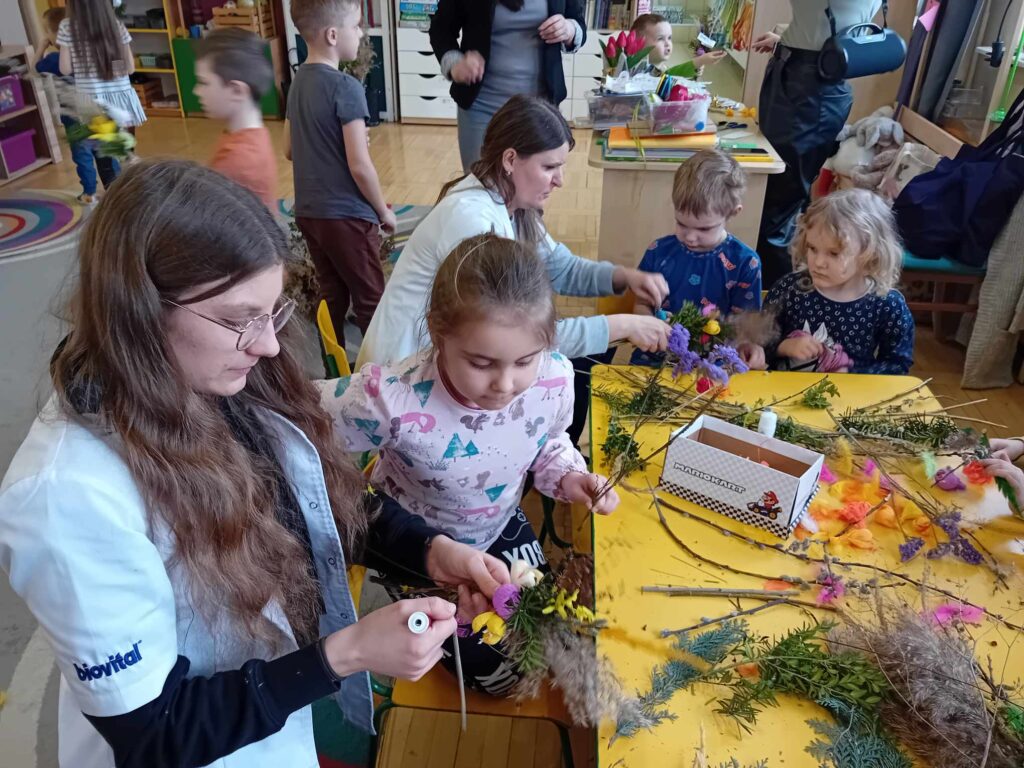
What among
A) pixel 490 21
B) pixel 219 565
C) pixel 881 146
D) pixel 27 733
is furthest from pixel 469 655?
pixel 881 146

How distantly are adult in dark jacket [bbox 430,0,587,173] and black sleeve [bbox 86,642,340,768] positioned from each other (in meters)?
2.46

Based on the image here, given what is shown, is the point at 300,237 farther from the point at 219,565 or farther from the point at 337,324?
the point at 219,565

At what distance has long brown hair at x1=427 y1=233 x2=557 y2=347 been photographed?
4.41ft

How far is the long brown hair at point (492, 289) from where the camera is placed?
1344 millimetres

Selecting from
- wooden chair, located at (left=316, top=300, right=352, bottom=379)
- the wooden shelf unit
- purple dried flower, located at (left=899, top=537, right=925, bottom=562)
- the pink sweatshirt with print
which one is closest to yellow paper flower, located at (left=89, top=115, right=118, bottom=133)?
wooden chair, located at (left=316, top=300, right=352, bottom=379)

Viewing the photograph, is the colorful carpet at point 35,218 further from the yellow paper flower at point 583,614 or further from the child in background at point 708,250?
the yellow paper flower at point 583,614

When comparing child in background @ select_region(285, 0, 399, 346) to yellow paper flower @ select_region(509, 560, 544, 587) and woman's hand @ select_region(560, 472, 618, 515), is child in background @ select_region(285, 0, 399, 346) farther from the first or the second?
yellow paper flower @ select_region(509, 560, 544, 587)

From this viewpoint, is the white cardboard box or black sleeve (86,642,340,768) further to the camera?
the white cardboard box

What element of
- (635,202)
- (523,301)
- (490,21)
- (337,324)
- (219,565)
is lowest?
(337,324)

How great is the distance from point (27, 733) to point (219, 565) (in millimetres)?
1337

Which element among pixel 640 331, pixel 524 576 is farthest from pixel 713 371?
pixel 524 576

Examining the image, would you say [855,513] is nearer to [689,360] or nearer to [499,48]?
[689,360]

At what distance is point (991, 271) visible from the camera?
10.6 ft

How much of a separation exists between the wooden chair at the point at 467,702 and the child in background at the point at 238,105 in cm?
150
